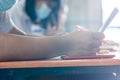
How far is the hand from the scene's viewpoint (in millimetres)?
638

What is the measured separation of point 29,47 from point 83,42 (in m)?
0.16

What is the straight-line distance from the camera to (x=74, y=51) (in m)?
0.65

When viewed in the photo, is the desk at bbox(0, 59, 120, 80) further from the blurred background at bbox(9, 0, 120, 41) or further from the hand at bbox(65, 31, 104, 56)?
the blurred background at bbox(9, 0, 120, 41)

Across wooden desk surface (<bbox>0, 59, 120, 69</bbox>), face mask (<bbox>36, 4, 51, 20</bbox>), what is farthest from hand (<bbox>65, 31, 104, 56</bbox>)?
face mask (<bbox>36, 4, 51, 20</bbox>)

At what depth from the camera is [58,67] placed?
0.56 m

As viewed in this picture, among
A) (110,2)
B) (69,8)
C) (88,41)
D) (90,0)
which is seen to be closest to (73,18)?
(69,8)

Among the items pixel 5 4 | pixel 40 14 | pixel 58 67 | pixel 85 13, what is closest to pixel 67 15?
pixel 85 13

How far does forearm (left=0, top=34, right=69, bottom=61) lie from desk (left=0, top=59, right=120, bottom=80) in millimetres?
40

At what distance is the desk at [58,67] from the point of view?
54 centimetres

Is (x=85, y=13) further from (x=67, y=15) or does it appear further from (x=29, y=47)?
(x=29, y=47)

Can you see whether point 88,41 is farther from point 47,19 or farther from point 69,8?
point 69,8

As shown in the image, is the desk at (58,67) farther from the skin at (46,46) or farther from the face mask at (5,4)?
the face mask at (5,4)

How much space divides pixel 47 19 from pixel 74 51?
59.2 inches

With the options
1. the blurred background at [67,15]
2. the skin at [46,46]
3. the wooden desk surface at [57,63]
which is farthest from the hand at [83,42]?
the blurred background at [67,15]
